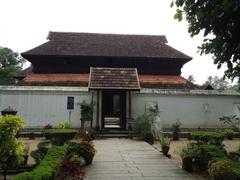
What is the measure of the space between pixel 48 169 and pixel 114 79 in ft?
47.5

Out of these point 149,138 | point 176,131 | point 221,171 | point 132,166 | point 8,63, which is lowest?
point 132,166

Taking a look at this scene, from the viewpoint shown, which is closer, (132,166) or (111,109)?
(132,166)

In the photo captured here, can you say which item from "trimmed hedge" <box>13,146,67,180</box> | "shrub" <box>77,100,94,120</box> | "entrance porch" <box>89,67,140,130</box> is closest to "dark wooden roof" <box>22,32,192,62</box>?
"entrance porch" <box>89,67,140,130</box>

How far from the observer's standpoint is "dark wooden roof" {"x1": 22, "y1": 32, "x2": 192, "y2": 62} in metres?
26.0

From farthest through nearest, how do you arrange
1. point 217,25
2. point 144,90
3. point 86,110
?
point 144,90, point 86,110, point 217,25

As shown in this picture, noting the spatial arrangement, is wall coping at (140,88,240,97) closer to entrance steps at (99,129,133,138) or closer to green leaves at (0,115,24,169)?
entrance steps at (99,129,133,138)

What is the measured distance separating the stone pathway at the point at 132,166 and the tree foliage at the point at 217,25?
3.63 m

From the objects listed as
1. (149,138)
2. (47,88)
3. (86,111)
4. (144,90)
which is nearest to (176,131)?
(149,138)

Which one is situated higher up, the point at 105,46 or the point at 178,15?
the point at 105,46

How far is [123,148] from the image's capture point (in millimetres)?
15789

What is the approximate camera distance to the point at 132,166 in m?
11.5

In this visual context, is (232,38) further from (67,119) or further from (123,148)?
(67,119)

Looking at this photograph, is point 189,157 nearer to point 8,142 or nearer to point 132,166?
point 132,166

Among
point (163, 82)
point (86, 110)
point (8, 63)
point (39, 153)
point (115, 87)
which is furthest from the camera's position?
point (8, 63)
